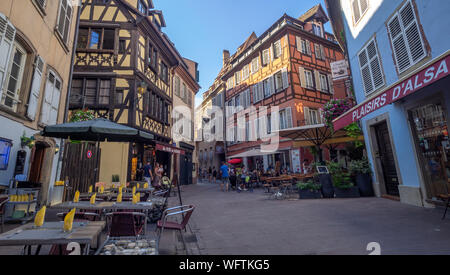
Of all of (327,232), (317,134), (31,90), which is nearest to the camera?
(327,232)

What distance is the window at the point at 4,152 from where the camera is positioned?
4.52m

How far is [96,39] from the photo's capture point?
1126cm

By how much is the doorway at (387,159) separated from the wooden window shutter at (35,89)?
399 inches

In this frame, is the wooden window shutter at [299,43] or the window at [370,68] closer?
the window at [370,68]

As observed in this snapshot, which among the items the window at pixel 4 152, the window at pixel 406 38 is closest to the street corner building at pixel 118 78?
the window at pixel 4 152

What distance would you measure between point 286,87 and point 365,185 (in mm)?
9893

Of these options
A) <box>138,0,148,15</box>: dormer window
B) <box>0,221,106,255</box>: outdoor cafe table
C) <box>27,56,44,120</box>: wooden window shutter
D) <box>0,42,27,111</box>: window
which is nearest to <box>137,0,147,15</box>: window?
<box>138,0,148,15</box>: dormer window

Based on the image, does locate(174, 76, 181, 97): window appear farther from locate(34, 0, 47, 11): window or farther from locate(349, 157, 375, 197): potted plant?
locate(349, 157, 375, 197): potted plant

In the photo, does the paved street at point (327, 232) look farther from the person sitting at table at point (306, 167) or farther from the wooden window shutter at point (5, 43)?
the person sitting at table at point (306, 167)

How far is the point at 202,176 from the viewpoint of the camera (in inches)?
1096

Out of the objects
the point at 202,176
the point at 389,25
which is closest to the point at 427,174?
the point at 389,25

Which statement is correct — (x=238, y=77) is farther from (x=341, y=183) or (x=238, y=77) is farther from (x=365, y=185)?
(x=365, y=185)

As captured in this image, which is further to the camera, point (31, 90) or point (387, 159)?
point (387, 159)

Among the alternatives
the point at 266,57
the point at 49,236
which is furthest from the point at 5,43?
the point at 266,57
